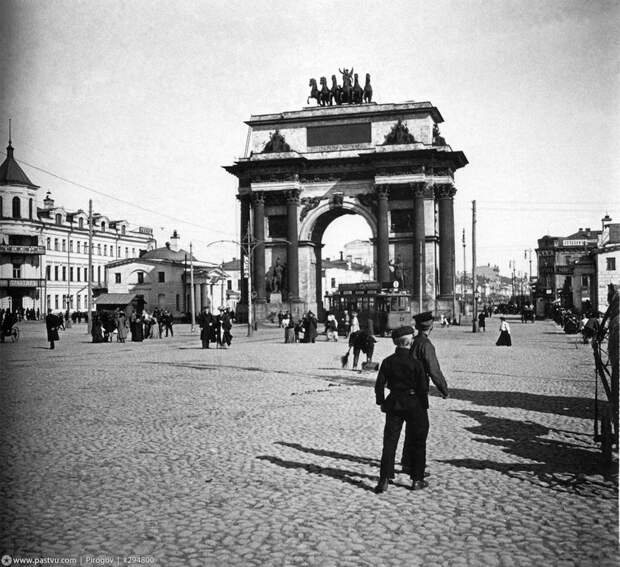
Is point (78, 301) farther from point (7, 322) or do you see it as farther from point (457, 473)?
point (457, 473)

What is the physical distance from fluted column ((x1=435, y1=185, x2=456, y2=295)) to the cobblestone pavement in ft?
138

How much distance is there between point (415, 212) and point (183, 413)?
152 feet

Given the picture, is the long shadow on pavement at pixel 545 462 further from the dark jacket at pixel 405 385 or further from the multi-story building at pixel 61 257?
the multi-story building at pixel 61 257

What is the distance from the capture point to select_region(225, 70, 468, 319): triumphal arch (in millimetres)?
56625

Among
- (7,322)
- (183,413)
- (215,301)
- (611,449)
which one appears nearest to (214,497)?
(611,449)

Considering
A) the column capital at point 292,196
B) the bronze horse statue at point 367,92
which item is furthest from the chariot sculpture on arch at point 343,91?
the column capital at point 292,196

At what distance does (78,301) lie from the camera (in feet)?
249

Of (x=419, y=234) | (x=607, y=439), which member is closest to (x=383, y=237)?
(x=419, y=234)

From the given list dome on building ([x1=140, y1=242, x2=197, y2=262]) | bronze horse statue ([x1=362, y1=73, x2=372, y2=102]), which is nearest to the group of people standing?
bronze horse statue ([x1=362, y1=73, x2=372, y2=102])

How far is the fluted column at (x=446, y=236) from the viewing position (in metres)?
56.6

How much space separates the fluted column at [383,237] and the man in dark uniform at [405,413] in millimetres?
49269

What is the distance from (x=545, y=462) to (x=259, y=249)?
5191 cm

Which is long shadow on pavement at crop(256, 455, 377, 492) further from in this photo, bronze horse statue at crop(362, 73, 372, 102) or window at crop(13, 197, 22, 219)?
bronze horse statue at crop(362, 73, 372, 102)

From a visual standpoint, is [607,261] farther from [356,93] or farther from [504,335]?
[504,335]
